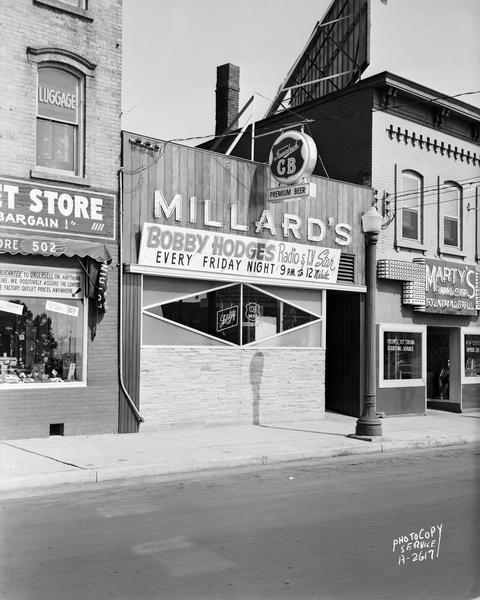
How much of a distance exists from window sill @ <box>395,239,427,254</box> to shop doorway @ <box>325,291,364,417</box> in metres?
1.78

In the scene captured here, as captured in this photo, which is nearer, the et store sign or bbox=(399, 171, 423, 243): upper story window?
the et store sign

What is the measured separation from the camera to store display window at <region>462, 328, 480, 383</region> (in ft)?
69.3

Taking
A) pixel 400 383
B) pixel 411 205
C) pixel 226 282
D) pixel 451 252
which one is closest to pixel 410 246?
pixel 411 205

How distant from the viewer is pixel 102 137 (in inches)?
532

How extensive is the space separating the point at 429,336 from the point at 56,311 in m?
12.4

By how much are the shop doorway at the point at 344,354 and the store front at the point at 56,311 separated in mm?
6899

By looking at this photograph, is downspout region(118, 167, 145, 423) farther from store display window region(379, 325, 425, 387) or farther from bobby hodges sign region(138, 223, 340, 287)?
store display window region(379, 325, 425, 387)

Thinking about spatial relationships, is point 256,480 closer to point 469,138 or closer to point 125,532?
point 125,532

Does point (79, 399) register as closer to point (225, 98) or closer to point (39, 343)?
point (39, 343)

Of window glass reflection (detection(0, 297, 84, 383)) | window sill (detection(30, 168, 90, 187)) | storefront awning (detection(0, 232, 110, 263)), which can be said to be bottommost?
window glass reflection (detection(0, 297, 84, 383))

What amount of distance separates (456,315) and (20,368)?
12.8 metres

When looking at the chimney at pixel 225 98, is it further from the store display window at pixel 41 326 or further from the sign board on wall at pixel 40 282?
the store display window at pixel 41 326

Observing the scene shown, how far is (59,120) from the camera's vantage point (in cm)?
1312

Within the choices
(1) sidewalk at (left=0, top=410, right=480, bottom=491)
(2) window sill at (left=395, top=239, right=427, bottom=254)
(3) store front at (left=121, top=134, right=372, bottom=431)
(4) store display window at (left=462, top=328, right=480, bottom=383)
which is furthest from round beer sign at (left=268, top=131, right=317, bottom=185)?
(4) store display window at (left=462, top=328, right=480, bottom=383)
